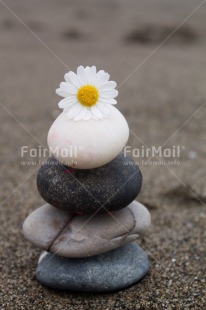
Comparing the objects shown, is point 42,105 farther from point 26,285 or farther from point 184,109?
point 26,285

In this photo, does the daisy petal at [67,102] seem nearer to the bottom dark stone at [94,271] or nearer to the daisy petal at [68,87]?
the daisy petal at [68,87]

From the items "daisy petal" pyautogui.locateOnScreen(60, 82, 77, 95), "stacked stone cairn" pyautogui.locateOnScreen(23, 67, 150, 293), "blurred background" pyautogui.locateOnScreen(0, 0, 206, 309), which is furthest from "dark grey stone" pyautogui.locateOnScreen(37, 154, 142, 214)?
"blurred background" pyautogui.locateOnScreen(0, 0, 206, 309)

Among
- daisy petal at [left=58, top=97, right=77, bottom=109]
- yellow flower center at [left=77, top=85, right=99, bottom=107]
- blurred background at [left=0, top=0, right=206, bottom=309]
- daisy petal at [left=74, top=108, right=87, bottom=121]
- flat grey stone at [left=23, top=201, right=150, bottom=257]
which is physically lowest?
blurred background at [left=0, top=0, right=206, bottom=309]

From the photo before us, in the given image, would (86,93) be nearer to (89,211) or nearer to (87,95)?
(87,95)

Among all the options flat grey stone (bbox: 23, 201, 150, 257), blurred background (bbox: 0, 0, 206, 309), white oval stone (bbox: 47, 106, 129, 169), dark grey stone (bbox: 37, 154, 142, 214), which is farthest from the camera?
blurred background (bbox: 0, 0, 206, 309)

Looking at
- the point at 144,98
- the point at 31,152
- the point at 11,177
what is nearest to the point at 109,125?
the point at 11,177

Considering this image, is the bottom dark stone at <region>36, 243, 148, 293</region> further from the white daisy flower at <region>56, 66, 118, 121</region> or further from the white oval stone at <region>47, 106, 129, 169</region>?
the white daisy flower at <region>56, 66, 118, 121</region>

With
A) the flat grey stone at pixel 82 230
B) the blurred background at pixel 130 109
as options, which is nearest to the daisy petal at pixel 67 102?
the flat grey stone at pixel 82 230

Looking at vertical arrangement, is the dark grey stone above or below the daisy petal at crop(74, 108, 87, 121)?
below
